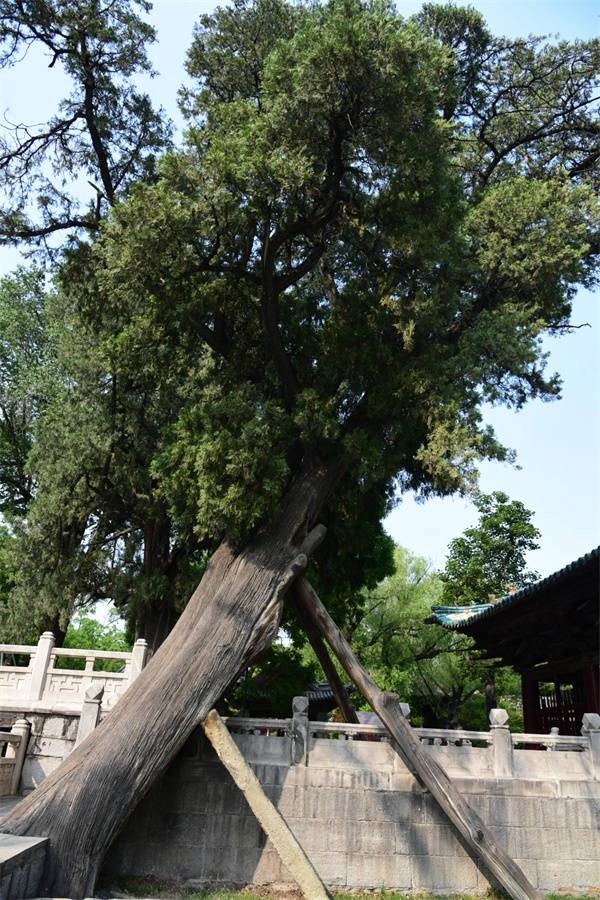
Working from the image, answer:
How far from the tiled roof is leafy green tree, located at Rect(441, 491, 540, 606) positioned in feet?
21.9

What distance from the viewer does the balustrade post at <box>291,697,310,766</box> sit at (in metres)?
7.83

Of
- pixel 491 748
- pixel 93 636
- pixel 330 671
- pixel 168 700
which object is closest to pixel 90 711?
pixel 168 700

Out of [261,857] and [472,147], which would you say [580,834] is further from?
[472,147]

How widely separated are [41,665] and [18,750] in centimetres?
130

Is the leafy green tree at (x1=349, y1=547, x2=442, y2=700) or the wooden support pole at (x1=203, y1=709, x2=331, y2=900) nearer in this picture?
the wooden support pole at (x1=203, y1=709, x2=331, y2=900)

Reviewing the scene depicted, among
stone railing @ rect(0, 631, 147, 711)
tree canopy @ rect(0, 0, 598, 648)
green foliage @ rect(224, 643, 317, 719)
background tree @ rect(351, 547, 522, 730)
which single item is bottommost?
stone railing @ rect(0, 631, 147, 711)

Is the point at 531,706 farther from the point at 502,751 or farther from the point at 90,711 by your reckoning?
the point at 90,711

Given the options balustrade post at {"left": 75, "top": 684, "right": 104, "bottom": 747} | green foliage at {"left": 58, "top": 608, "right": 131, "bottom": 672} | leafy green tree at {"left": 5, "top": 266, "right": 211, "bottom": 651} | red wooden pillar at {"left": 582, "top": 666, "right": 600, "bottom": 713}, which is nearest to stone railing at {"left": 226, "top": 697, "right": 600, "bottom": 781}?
red wooden pillar at {"left": 582, "top": 666, "right": 600, "bottom": 713}

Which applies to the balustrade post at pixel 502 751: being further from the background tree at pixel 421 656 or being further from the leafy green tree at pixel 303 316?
the background tree at pixel 421 656

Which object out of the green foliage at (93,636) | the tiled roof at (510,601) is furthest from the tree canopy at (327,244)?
the green foliage at (93,636)

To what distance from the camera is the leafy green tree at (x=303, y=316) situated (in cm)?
800

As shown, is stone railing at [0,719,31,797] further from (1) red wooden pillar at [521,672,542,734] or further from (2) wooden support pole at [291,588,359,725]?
(1) red wooden pillar at [521,672,542,734]

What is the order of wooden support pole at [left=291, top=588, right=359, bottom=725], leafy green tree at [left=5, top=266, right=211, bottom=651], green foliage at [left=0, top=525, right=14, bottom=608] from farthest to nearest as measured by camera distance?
green foliage at [left=0, top=525, right=14, bottom=608], leafy green tree at [left=5, top=266, right=211, bottom=651], wooden support pole at [left=291, top=588, right=359, bottom=725]

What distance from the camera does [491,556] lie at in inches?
794
